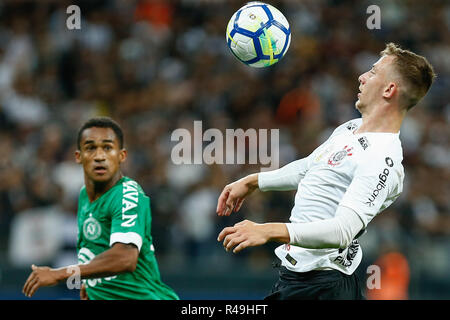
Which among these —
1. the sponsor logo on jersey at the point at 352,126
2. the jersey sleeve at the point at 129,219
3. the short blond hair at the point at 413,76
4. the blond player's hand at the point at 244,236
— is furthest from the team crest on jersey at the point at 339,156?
the jersey sleeve at the point at 129,219

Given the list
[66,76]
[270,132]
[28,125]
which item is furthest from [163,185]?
[66,76]

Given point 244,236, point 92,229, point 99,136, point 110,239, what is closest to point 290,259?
point 244,236

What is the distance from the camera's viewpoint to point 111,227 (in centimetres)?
518

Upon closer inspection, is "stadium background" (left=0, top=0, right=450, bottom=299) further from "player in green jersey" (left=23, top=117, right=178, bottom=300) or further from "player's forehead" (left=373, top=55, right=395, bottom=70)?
"player's forehead" (left=373, top=55, right=395, bottom=70)

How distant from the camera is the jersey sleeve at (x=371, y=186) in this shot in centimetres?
423

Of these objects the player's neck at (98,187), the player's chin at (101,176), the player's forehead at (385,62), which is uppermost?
the player's forehead at (385,62)

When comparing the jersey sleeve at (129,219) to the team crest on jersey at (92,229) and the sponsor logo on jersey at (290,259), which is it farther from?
the sponsor logo on jersey at (290,259)

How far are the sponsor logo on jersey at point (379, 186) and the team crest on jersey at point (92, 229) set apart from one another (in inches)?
76.7

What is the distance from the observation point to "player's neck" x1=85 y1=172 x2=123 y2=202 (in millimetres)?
5418

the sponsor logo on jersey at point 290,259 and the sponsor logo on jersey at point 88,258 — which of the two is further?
the sponsor logo on jersey at point 88,258

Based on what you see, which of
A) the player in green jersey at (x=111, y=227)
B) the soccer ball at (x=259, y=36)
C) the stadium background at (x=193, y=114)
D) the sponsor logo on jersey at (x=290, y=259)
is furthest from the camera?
the stadium background at (x=193, y=114)

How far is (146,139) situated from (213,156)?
124 cm

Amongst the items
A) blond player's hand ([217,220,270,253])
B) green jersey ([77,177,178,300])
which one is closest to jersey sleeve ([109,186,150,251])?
green jersey ([77,177,178,300])

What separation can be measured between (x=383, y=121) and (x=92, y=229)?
6.82 ft
